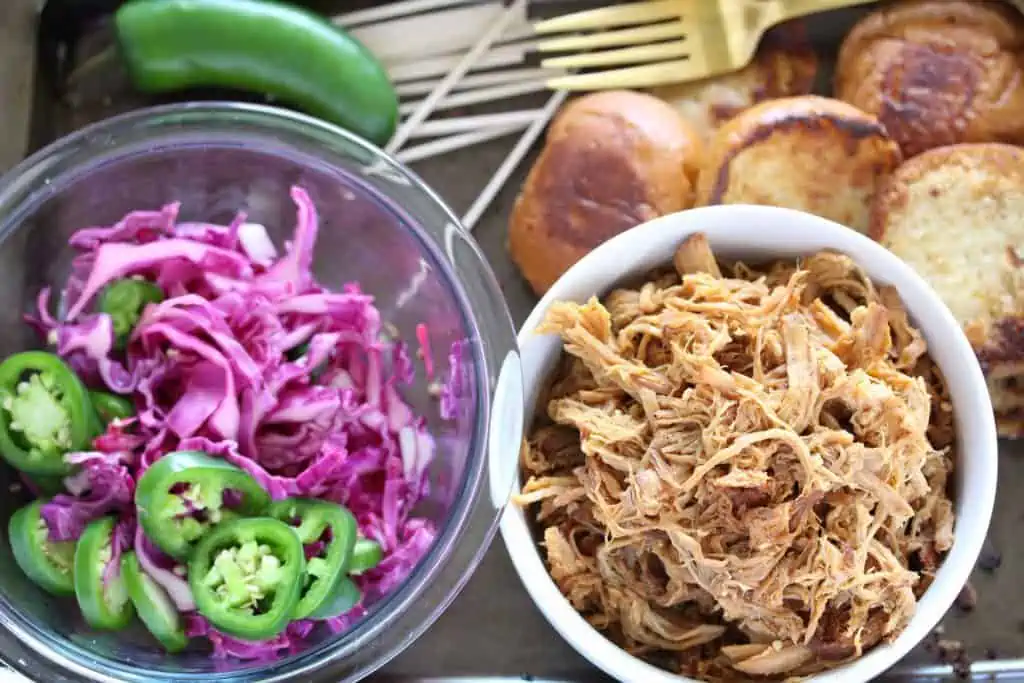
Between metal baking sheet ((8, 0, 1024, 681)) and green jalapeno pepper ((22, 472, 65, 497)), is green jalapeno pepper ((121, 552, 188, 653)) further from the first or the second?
metal baking sheet ((8, 0, 1024, 681))

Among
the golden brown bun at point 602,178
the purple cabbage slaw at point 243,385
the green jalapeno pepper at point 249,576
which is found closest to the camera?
the green jalapeno pepper at point 249,576

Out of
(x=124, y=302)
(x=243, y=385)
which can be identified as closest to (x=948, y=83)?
(x=243, y=385)

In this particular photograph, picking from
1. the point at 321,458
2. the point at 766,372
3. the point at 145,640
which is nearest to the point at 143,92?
the point at 321,458

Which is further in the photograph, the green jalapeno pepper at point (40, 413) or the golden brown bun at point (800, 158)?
the golden brown bun at point (800, 158)

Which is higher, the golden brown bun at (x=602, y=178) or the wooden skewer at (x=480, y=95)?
the wooden skewer at (x=480, y=95)

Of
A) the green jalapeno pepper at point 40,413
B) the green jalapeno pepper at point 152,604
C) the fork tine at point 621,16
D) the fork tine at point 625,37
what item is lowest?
the green jalapeno pepper at point 152,604

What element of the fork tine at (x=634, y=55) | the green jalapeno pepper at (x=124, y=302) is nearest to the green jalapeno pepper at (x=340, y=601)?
the green jalapeno pepper at (x=124, y=302)

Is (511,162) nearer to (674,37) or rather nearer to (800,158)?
(674,37)

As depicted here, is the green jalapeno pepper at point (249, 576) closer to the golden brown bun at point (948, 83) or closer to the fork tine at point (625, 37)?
the fork tine at point (625, 37)
